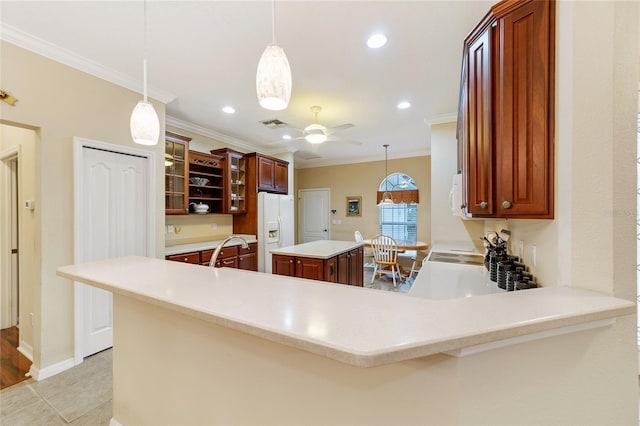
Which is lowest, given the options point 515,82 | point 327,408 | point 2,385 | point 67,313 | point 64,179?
point 2,385

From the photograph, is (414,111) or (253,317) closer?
(253,317)

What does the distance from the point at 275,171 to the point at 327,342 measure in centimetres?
478

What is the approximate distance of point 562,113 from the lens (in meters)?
0.94

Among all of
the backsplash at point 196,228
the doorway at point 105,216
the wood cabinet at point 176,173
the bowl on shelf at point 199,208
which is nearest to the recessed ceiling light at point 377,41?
the doorway at point 105,216

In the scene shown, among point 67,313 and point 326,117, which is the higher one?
point 326,117

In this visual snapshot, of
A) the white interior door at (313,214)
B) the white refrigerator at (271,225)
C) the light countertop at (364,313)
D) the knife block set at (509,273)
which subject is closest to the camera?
the light countertop at (364,313)

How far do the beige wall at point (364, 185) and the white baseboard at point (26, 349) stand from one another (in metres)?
5.51

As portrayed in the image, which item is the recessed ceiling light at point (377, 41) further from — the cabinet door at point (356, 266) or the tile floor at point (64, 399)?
the tile floor at point (64, 399)

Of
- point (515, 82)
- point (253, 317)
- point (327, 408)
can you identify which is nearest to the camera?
point (253, 317)

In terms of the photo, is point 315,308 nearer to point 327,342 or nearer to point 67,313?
point 327,342

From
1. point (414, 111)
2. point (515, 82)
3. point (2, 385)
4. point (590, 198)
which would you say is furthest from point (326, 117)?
point (2, 385)

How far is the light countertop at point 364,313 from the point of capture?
564mm

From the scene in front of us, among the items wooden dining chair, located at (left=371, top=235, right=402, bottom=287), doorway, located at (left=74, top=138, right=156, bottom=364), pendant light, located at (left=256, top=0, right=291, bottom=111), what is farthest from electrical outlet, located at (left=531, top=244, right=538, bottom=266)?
doorway, located at (left=74, top=138, right=156, bottom=364)

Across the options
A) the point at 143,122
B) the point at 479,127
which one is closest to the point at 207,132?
the point at 143,122
